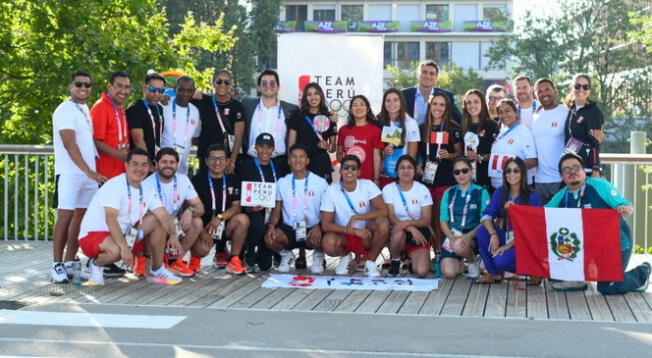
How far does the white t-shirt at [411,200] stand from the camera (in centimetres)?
812

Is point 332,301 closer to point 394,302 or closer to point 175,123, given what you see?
point 394,302

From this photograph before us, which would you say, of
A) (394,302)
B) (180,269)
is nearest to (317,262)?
(180,269)

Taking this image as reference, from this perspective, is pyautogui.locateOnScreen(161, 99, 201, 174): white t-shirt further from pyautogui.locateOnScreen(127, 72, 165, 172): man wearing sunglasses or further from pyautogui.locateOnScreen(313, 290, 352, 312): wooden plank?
pyautogui.locateOnScreen(313, 290, 352, 312): wooden plank

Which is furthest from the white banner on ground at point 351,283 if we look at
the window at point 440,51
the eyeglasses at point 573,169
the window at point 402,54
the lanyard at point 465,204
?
the window at point 440,51

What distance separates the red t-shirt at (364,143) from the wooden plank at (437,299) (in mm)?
1401

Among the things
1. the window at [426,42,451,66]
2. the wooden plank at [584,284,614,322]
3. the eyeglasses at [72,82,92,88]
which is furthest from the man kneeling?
the window at [426,42,451,66]

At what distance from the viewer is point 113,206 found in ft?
23.8

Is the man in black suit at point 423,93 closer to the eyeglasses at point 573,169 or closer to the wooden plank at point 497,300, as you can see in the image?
the eyeglasses at point 573,169

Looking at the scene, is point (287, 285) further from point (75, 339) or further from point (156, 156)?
point (75, 339)

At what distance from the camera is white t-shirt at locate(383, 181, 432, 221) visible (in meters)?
8.12

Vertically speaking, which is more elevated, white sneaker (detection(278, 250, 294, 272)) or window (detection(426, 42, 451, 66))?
window (detection(426, 42, 451, 66))

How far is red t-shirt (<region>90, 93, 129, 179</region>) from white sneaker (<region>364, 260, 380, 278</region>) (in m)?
2.50

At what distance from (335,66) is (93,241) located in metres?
4.02

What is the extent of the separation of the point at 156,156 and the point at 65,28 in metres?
7.81
